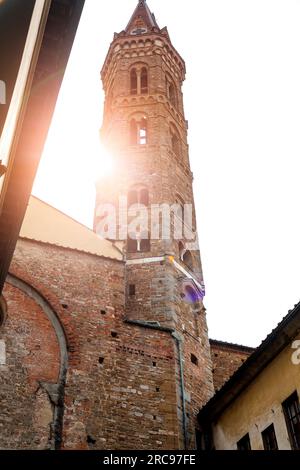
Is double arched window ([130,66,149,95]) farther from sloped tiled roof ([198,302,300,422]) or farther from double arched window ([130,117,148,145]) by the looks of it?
sloped tiled roof ([198,302,300,422])

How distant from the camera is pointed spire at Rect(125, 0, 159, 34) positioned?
26.9 metres

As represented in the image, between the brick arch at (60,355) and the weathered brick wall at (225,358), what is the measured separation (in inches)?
241

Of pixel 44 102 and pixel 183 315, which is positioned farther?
A: pixel 183 315

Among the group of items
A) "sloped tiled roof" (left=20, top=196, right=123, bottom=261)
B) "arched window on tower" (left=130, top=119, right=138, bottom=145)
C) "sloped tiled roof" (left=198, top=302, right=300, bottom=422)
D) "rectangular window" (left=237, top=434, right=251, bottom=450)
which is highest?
"arched window on tower" (left=130, top=119, right=138, bottom=145)

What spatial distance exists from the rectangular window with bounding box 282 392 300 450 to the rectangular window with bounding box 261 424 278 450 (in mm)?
555

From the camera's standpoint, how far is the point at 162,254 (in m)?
16.8

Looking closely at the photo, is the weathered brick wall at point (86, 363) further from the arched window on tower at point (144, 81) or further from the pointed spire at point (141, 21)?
the pointed spire at point (141, 21)

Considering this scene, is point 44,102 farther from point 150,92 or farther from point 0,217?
point 150,92

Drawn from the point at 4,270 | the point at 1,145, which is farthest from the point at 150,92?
the point at 1,145

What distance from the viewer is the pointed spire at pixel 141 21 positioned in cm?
2692

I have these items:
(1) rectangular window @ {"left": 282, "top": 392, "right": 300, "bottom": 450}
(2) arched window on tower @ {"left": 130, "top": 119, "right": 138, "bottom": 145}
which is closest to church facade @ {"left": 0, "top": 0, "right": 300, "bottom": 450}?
(1) rectangular window @ {"left": 282, "top": 392, "right": 300, "bottom": 450}

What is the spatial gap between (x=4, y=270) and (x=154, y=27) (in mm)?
22185

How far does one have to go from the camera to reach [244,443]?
1119 centimetres

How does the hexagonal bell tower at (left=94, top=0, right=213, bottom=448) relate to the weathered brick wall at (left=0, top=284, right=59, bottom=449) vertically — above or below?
above
